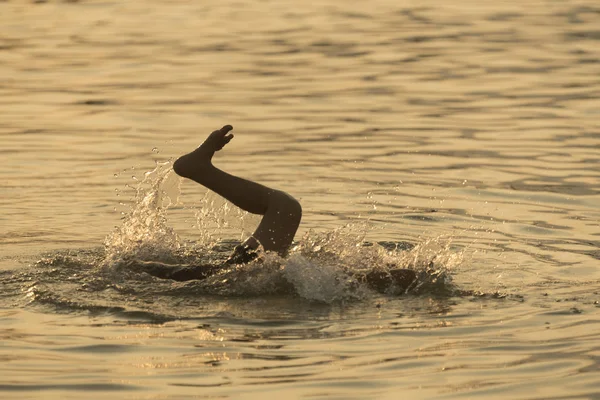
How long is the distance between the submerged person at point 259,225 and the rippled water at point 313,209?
0.12 meters

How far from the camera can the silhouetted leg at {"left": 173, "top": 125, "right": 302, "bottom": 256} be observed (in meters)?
9.17

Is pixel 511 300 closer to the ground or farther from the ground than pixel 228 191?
closer to the ground

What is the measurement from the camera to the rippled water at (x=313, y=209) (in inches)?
307

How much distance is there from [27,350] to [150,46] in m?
16.3

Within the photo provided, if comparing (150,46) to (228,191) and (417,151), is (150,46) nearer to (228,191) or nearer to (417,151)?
(417,151)

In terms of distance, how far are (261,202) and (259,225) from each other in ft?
0.53

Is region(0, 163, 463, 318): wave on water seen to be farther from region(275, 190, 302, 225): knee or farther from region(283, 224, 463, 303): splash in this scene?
region(275, 190, 302, 225): knee

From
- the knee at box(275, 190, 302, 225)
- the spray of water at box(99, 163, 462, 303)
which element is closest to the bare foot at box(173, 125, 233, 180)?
the knee at box(275, 190, 302, 225)

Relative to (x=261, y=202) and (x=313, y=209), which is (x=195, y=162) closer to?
(x=261, y=202)

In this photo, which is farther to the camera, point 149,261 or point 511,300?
point 149,261

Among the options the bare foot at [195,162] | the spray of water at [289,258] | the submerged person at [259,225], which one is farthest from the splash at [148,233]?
the bare foot at [195,162]

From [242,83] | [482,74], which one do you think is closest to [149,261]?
[242,83]

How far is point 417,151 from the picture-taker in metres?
15.1

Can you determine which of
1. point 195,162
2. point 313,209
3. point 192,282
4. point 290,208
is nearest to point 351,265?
point 290,208
